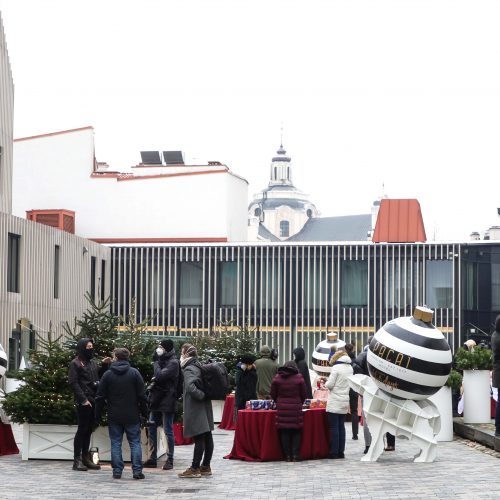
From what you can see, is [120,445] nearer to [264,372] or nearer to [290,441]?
[290,441]

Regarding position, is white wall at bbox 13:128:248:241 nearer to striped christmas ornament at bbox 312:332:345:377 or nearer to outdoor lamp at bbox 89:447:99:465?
striped christmas ornament at bbox 312:332:345:377

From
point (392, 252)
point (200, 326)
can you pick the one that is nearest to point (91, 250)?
point (200, 326)

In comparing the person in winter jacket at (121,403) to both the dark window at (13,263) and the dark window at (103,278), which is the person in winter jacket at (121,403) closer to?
the dark window at (13,263)

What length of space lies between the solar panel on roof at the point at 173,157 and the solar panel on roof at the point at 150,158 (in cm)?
50

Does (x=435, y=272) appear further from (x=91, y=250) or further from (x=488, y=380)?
(x=488, y=380)

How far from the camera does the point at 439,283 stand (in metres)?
57.3

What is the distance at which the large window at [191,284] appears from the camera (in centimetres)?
5850

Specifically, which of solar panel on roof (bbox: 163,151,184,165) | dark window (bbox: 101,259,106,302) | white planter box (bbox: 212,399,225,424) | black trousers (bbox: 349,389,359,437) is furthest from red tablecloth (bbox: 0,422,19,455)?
solar panel on roof (bbox: 163,151,184,165)

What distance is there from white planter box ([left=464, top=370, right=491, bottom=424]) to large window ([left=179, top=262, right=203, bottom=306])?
34.5m

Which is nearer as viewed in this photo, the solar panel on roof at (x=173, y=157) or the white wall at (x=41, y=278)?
the white wall at (x=41, y=278)

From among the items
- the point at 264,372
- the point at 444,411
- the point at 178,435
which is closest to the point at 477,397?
the point at 444,411

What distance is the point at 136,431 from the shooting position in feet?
55.6

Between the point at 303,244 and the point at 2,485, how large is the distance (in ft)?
140

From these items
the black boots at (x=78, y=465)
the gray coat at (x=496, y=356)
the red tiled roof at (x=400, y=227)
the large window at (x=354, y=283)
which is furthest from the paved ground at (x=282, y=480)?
the red tiled roof at (x=400, y=227)
